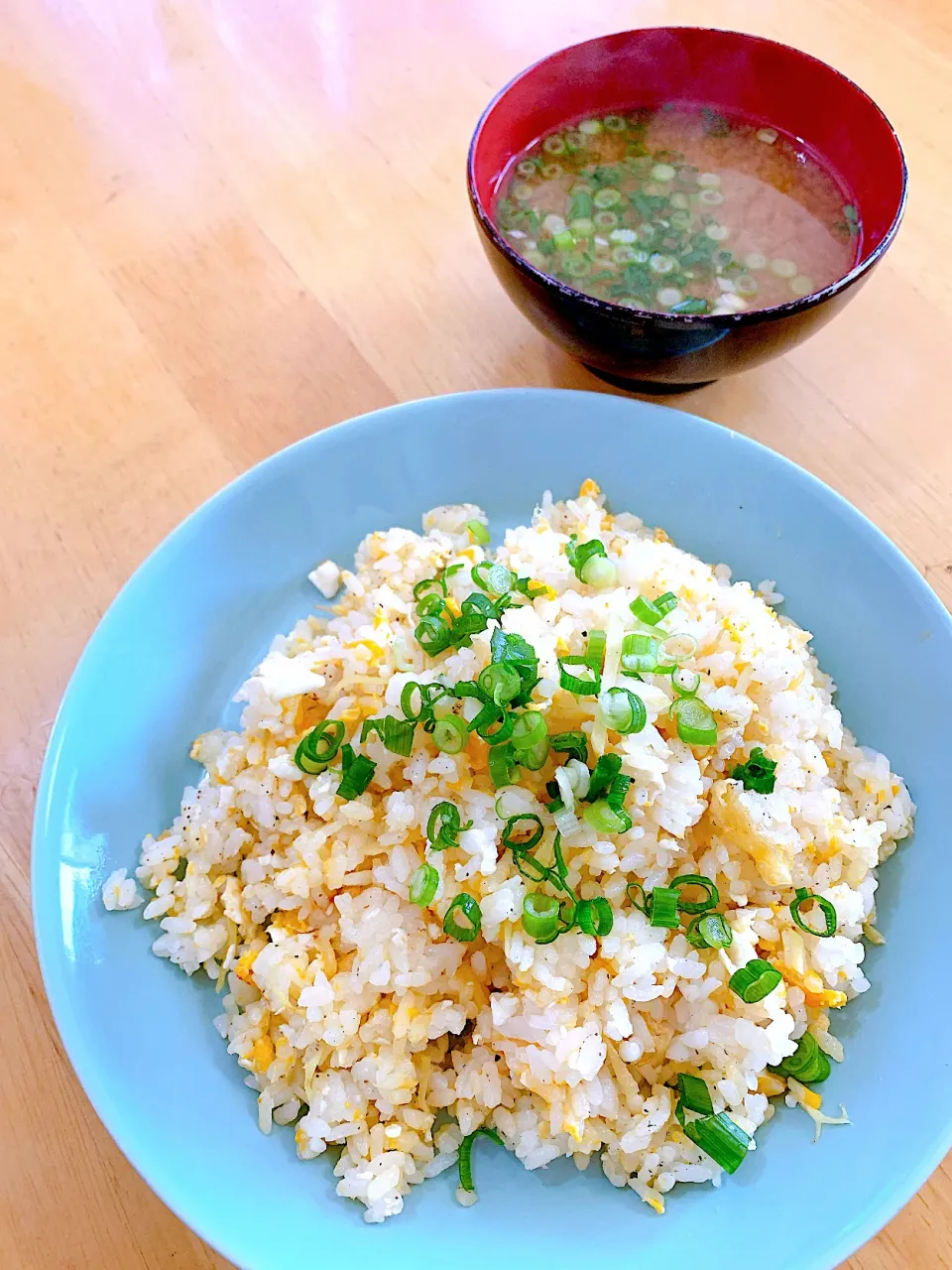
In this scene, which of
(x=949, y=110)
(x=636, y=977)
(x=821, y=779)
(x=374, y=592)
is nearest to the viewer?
(x=636, y=977)

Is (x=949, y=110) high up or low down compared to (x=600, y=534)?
up

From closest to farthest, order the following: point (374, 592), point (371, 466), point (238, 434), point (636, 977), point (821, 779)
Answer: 1. point (636, 977)
2. point (821, 779)
3. point (374, 592)
4. point (371, 466)
5. point (238, 434)

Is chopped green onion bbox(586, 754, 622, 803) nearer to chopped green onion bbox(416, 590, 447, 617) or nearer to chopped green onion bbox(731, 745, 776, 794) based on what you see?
chopped green onion bbox(731, 745, 776, 794)

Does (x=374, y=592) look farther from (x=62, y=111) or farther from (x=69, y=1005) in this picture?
(x=62, y=111)

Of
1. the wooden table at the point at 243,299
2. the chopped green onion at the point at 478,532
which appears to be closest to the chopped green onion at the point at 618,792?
the chopped green onion at the point at 478,532

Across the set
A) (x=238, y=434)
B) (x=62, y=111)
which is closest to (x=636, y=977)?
(x=238, y=434)

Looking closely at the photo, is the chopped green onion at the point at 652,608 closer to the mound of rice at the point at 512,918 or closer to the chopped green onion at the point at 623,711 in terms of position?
the mound of rice at the point at 512,918

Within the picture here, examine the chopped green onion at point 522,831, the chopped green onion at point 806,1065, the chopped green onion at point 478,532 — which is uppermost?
the chopped green onion at point 478,532

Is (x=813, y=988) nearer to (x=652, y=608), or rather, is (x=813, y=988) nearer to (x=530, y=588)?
(x=652, y=608)
